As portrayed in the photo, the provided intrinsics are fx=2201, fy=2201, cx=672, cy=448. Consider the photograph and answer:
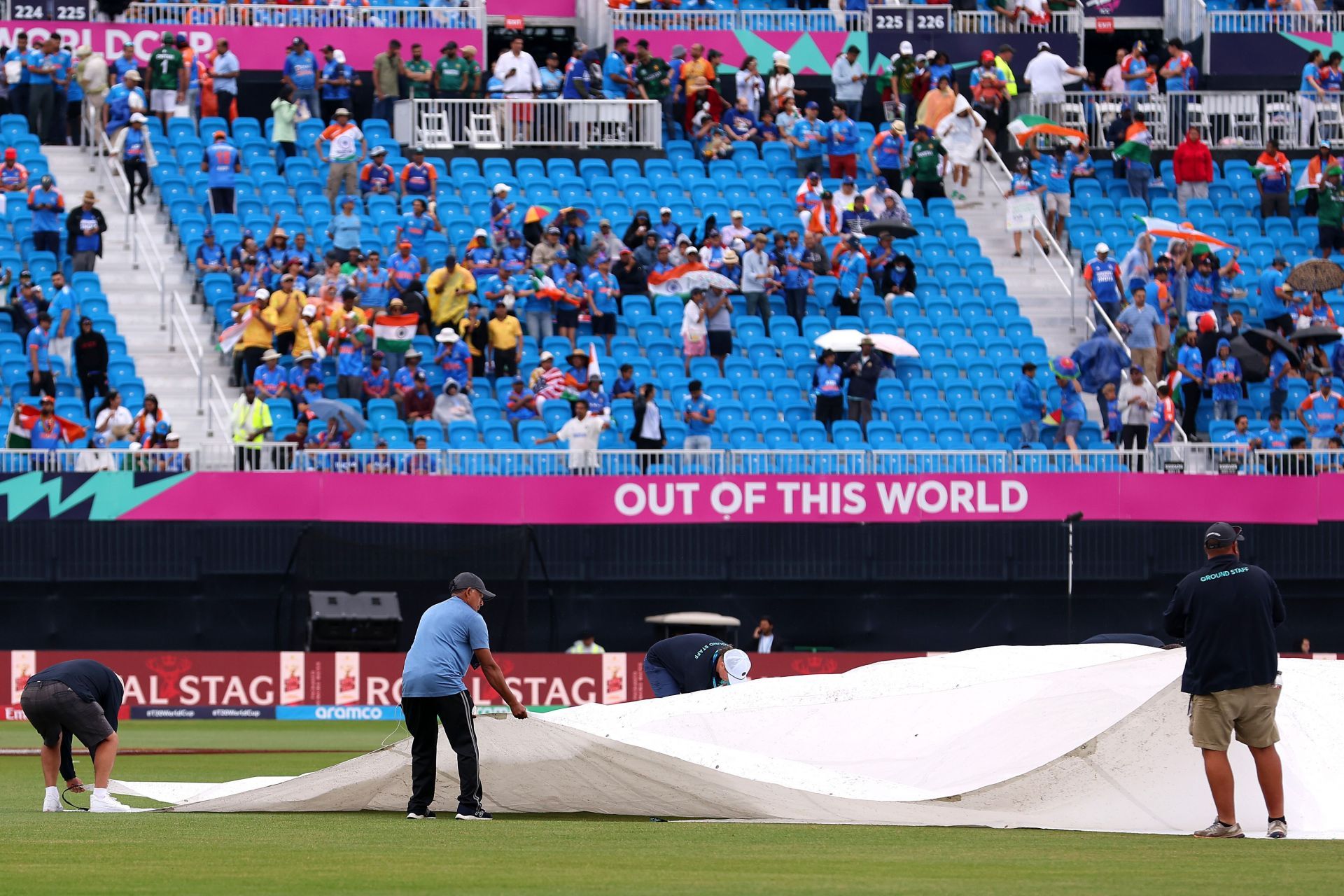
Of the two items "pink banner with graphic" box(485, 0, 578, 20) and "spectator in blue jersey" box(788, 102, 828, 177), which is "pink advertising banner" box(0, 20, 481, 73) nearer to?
"pink banner with graphic" box(485, 0, 578, 20)

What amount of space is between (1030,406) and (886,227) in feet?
15.9

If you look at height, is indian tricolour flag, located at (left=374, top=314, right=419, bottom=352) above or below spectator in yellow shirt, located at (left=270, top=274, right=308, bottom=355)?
below

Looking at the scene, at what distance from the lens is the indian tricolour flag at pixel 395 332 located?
1247 inches

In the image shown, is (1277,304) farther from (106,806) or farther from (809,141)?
(106,806)

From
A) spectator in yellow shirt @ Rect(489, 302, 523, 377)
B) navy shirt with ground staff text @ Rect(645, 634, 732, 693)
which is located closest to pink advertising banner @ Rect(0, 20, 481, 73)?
spectator in yellow shirt @ Rect(489, 302, 523, 377)

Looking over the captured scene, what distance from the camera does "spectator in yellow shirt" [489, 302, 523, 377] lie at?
32.2 meters

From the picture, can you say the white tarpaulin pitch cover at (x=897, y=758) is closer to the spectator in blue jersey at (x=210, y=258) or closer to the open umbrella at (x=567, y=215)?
the spectator in blue jersey at (x=210, y=258)

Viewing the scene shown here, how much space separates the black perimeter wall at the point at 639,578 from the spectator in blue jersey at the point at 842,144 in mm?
9430

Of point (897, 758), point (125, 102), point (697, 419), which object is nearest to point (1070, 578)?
point (697, 419)

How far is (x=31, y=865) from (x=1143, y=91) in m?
33.4

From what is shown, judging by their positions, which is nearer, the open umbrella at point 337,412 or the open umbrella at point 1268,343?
the open umbrella at point 337,412

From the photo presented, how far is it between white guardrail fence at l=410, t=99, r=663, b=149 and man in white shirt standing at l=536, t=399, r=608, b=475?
29.6 feet

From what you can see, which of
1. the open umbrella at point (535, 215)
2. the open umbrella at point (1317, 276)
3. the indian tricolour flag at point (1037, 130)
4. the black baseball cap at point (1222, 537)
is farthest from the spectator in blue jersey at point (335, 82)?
the black baseball cap at point (1222, 537)

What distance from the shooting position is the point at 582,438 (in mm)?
30672
